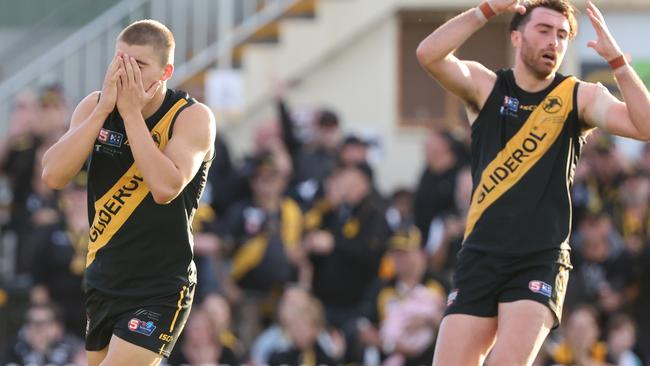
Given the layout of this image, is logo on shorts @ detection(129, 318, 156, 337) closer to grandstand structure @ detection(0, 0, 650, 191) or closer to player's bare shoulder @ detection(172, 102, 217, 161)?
player's bare shoulder @ detection(172, 102, 217, 161)

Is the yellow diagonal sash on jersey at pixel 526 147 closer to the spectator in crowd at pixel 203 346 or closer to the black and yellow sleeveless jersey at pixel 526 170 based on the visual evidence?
the black and yellow sleeveless jersey at pixel 526 170

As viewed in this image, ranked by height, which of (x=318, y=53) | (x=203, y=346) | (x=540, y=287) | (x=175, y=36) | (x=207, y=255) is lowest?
(x=203, y=346)

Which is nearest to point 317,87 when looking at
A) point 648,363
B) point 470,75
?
point 648,363

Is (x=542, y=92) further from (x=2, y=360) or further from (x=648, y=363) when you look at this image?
(x=2, y=360)

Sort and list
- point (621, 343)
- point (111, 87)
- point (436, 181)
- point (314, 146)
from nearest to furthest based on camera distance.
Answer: point (111, 87), point (621, 343), point (436, 181), point (314, 146)

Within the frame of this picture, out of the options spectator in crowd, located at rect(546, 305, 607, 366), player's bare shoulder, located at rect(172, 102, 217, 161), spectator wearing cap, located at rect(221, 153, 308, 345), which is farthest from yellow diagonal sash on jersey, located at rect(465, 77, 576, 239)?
spectator wearing cap, located at rect(221, 153, 308, 345)

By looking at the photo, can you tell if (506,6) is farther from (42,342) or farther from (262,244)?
(42,342)

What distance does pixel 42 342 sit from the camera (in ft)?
42.4

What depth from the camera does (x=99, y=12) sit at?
18.6 meters

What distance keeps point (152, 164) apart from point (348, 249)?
6569 millimetres

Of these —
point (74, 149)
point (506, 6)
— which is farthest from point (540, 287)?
point (74, 149)

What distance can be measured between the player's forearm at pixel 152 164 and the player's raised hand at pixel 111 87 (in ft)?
0.45

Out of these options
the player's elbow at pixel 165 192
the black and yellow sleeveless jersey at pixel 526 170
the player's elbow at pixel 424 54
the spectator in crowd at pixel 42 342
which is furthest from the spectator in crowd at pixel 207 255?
the player's elbow at pixel 165 192

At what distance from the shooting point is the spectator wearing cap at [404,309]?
12180 millimetres
